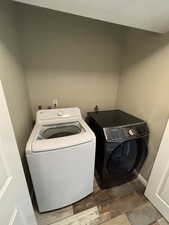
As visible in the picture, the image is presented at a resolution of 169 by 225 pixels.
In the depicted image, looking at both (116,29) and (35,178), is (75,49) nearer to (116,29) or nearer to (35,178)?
(116,29)

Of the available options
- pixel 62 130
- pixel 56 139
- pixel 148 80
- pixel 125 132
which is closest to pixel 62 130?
pixel 62 130

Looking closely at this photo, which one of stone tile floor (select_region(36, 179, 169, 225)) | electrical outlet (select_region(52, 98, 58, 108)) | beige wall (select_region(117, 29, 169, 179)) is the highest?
beige wall (select_region(117, 29, 169, 179))

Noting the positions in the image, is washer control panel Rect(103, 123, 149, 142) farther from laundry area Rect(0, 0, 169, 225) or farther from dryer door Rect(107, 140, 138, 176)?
dryer door Rect(107, 140, 138, 176)

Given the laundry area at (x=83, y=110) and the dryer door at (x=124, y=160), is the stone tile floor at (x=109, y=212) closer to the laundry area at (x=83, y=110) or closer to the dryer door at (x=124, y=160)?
the laundry area at (x=83, y=110)

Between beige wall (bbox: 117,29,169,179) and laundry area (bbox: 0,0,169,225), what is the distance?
1 centimetres

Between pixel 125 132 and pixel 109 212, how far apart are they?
901 millimetres

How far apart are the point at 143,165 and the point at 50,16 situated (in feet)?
7.07

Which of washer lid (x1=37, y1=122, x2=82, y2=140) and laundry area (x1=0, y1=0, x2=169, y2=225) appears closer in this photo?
laundry area (x1=0, y1=0, x2=169, y2=225)

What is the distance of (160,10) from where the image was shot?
2.54ft

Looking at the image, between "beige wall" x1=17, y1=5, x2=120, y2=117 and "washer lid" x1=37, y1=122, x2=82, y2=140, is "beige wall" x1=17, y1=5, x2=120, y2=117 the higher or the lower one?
the higher one

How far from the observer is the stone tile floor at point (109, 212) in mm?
1192

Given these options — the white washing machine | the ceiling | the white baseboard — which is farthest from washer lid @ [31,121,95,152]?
the white baseboard

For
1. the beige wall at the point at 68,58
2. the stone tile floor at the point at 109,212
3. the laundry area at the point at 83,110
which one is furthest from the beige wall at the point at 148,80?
the stone tile floor at the point at 109,212

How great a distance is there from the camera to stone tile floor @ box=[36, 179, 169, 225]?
3.91 ft
